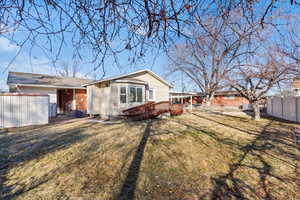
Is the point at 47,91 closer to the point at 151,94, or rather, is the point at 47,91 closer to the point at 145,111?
the point at 145,111

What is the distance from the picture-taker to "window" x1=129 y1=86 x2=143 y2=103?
11633 millimetres

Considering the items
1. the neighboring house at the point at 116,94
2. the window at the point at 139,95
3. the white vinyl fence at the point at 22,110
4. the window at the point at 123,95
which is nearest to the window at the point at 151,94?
the neighboring house at the point at 116,94

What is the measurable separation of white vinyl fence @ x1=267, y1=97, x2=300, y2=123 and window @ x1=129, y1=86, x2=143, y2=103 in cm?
1114

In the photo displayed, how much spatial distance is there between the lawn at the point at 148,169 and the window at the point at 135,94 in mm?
6509

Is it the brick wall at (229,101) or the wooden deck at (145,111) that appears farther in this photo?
the brick wall at (229,101)

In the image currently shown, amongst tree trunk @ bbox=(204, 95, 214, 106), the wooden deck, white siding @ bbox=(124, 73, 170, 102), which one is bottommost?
the wooden deck

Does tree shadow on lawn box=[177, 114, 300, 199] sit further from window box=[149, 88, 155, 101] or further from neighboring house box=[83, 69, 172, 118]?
window box=[149, 88, 155, 101]

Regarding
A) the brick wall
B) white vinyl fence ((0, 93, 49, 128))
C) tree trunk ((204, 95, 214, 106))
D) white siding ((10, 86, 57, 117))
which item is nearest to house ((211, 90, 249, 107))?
the brick wall

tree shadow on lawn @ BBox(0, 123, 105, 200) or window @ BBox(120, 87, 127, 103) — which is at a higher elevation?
window @ BBox(120, 87, 127, 103)

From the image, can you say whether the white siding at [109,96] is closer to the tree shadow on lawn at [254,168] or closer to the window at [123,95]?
the window at [123,95]

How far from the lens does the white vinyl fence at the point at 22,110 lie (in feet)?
26.7

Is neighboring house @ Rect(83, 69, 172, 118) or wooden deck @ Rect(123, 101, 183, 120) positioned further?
neighboring house @ Rect(83, 69, 172, 118)

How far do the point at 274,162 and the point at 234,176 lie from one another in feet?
5.37

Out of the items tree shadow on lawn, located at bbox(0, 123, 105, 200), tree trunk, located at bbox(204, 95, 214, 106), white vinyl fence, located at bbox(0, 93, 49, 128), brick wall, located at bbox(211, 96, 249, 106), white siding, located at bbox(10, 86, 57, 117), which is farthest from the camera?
brick wall, located at bbox(211, 96, 249, 106)
